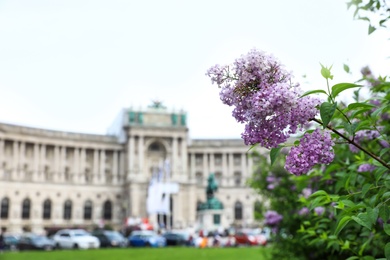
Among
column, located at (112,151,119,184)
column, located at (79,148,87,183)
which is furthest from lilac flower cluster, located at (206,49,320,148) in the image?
column, located at (112,151,119,184)

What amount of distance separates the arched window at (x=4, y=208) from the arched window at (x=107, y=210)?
1374 centimetres

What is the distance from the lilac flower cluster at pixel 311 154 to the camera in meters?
2.98

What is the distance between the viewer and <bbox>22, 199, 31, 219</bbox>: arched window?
66.3 metres

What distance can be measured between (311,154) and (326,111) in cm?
37

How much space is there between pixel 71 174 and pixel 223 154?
2414cm

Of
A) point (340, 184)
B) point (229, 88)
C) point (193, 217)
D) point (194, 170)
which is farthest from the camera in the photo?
point (194, 170)

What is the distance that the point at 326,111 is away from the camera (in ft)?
8.93

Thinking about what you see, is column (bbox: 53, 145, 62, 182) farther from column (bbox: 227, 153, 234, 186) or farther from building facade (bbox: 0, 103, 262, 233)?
column (bbox: 227, 153, 234, 186)

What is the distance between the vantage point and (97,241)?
3525cm

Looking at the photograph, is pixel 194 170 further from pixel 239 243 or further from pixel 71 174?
pixel 239 243

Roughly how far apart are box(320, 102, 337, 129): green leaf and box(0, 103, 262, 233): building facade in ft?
205

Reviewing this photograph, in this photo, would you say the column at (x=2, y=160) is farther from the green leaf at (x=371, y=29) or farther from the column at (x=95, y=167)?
the green leaf at (x=371, y=29)

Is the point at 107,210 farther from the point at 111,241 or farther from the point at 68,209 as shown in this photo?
the point at 111,241

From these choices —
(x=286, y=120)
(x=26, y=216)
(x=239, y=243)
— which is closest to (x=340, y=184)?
(x=286, y=120)
